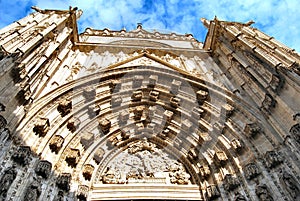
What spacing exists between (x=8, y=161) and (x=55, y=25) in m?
5.91

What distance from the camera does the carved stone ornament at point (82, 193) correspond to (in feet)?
22.9

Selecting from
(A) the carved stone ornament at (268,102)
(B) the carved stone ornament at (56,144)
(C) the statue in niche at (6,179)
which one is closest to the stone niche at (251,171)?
(A) the carved stone ornament at (268,102)

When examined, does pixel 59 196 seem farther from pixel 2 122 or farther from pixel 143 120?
pixel 143 120

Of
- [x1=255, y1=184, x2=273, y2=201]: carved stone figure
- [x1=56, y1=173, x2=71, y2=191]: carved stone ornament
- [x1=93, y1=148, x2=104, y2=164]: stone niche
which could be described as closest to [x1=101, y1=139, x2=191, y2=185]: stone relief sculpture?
[x1=93, y1=148, x2=104, y2=164]: stone niche

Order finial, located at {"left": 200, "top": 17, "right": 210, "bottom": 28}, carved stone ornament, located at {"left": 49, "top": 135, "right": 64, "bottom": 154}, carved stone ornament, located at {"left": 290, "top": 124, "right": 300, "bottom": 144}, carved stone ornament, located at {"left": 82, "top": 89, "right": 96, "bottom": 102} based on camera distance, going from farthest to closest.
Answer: finial, located at {"left": 200, "top": 17, "right": 210, "bottom": 28} → carved stone ornament, located at {"left": 82, "top": 89, "right": 96, "bottom": 102} → carved stone ornament, located at {"left": 49, "top": 135, "right": 64, "bottom": 154} → carved stone ornament, located at {"left": 290, "top": 124, "right": 300, "bottom": 144}

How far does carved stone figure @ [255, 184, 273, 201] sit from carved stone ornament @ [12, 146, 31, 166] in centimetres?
500

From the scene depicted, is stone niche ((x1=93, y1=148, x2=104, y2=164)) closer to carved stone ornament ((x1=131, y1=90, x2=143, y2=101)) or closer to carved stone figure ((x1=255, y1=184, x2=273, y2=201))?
carved stone ornament ((x1=131, y1=90, x2=143, y2=101))

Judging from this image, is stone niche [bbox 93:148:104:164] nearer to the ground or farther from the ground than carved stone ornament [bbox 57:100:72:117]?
nearer to the ground

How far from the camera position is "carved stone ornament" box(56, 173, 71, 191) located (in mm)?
6625

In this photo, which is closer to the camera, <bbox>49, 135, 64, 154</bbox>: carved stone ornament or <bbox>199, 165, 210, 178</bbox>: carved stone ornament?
<bbox>49, 135, 64, 154</bbox>: carved stone ornament

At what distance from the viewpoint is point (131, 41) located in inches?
584

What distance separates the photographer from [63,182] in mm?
6641

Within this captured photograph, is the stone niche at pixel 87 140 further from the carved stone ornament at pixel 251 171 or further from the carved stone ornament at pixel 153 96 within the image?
the carved stone ornament at pixel 251 171

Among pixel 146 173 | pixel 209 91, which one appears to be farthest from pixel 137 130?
pixel 209 91
